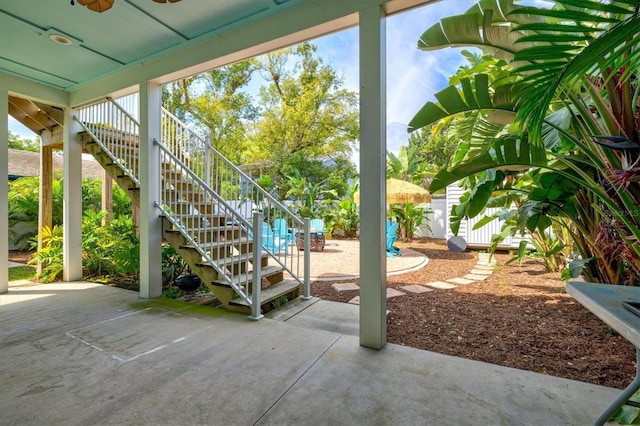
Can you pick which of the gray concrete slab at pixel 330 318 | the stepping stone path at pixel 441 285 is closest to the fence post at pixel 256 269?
the gray concrete slab at pixel 330 318

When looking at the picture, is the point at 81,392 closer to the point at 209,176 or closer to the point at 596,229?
the point at 209,176

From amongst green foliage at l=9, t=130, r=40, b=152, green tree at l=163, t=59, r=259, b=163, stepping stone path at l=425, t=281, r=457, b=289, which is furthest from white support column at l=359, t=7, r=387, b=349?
green foliage at l=9, t=130, r=40, b=152

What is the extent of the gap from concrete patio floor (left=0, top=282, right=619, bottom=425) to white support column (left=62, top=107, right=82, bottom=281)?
2.45 metres

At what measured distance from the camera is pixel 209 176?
5.36m

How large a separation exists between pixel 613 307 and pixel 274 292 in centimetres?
341

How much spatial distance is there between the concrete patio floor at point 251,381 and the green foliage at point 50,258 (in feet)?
8.36

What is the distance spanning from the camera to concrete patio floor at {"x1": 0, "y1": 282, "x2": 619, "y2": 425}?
1.86m

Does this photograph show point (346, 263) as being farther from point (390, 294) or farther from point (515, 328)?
point (515, 328)

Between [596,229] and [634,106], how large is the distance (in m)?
1.63

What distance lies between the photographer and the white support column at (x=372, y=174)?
2688 millimetres

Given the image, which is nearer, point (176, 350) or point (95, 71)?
point (176, 350)

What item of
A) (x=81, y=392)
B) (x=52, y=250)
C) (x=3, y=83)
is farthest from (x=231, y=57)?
(x=52, y=250)

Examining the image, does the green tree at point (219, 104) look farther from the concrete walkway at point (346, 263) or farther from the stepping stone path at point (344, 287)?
the stepping stone path at point (344, 287)

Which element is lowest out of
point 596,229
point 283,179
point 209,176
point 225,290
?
point 225,290
